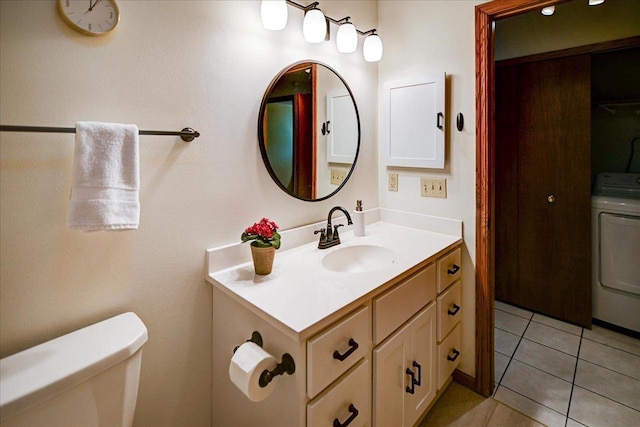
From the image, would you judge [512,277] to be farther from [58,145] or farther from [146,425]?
[58,145]

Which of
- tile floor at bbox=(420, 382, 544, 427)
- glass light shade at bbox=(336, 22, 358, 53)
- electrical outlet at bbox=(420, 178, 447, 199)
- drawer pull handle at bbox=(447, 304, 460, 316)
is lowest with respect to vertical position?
tile floor at bbox=(420, 382, 544, 427)

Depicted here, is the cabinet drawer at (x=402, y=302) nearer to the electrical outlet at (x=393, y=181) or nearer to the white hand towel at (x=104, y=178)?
the electrical outlet at (x=393, y=181)

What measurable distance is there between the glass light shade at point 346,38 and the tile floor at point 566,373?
1963 mm

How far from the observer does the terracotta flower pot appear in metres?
1.24

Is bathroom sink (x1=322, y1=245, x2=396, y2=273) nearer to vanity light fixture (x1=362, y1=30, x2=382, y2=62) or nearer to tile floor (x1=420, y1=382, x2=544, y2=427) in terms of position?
tile floor (x1=420, y1=382, x2=544, y2=427)

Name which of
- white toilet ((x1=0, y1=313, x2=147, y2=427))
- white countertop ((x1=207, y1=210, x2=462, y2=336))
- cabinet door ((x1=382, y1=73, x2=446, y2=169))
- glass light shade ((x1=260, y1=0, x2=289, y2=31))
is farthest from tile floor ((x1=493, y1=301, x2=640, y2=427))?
glass light shade ((x1=260, y1=0, x2=289, y2=31))

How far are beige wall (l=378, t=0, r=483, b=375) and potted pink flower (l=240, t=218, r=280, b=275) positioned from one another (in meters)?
1.02

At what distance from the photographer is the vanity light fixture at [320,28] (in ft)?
4.33

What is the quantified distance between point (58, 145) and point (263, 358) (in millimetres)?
841

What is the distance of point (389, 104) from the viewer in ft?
6.39

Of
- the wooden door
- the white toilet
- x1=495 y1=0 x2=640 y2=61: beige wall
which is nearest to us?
the white toilet

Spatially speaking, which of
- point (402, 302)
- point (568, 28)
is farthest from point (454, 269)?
point (568, 28)

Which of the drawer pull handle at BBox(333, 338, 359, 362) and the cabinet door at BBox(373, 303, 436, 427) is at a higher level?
the drawer pull handle at BBox(333, 338, 359, 362)

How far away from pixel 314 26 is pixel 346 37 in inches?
9.1
